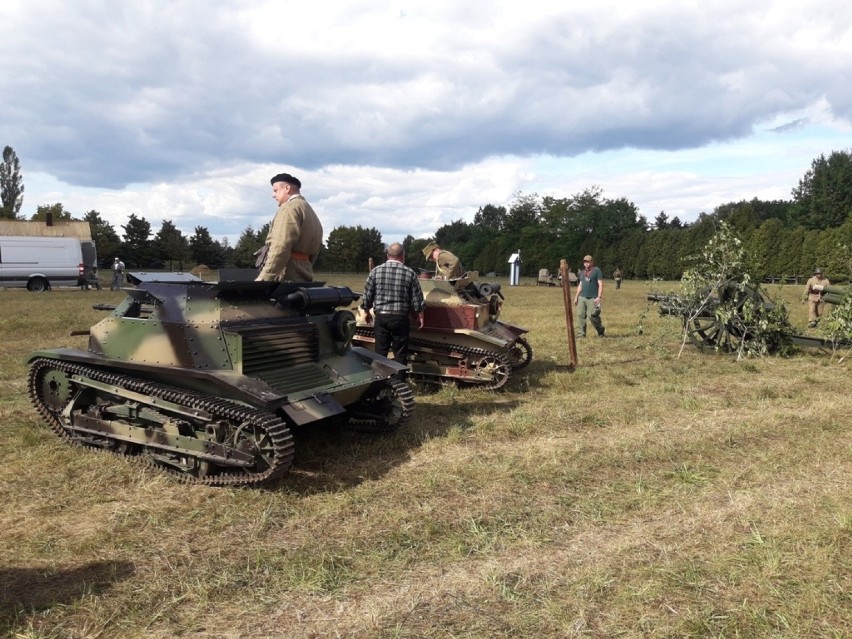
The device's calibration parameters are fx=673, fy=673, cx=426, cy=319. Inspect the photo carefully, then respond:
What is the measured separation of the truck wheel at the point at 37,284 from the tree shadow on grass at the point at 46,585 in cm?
2687

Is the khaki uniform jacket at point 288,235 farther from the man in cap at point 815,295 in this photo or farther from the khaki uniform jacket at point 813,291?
the khaki uniform jacket at point 813,291

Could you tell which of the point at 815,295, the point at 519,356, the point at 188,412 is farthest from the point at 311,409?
the point at 815,295

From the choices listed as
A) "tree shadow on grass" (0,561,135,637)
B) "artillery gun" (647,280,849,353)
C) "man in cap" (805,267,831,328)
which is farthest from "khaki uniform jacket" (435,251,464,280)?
"man in cap" (805,267,831,328)

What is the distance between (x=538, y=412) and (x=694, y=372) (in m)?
3.89

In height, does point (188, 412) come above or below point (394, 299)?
below

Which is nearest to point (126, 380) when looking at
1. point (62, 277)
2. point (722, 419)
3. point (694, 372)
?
point (722, 419)

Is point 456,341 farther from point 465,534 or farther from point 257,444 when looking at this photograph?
point 465,534

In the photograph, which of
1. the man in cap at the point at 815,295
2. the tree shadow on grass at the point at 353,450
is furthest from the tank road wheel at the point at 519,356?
the man in cap at the point at 815,295

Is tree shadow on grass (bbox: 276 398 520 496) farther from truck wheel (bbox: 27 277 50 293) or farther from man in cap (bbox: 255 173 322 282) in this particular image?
truck wheel (bbox: 27 277 50 293)

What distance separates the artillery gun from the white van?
24.7m

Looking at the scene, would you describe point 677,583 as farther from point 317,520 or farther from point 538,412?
point 538,412

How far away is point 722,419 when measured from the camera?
23.7ft

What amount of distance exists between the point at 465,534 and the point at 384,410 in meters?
2.29

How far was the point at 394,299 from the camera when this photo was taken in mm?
8086
